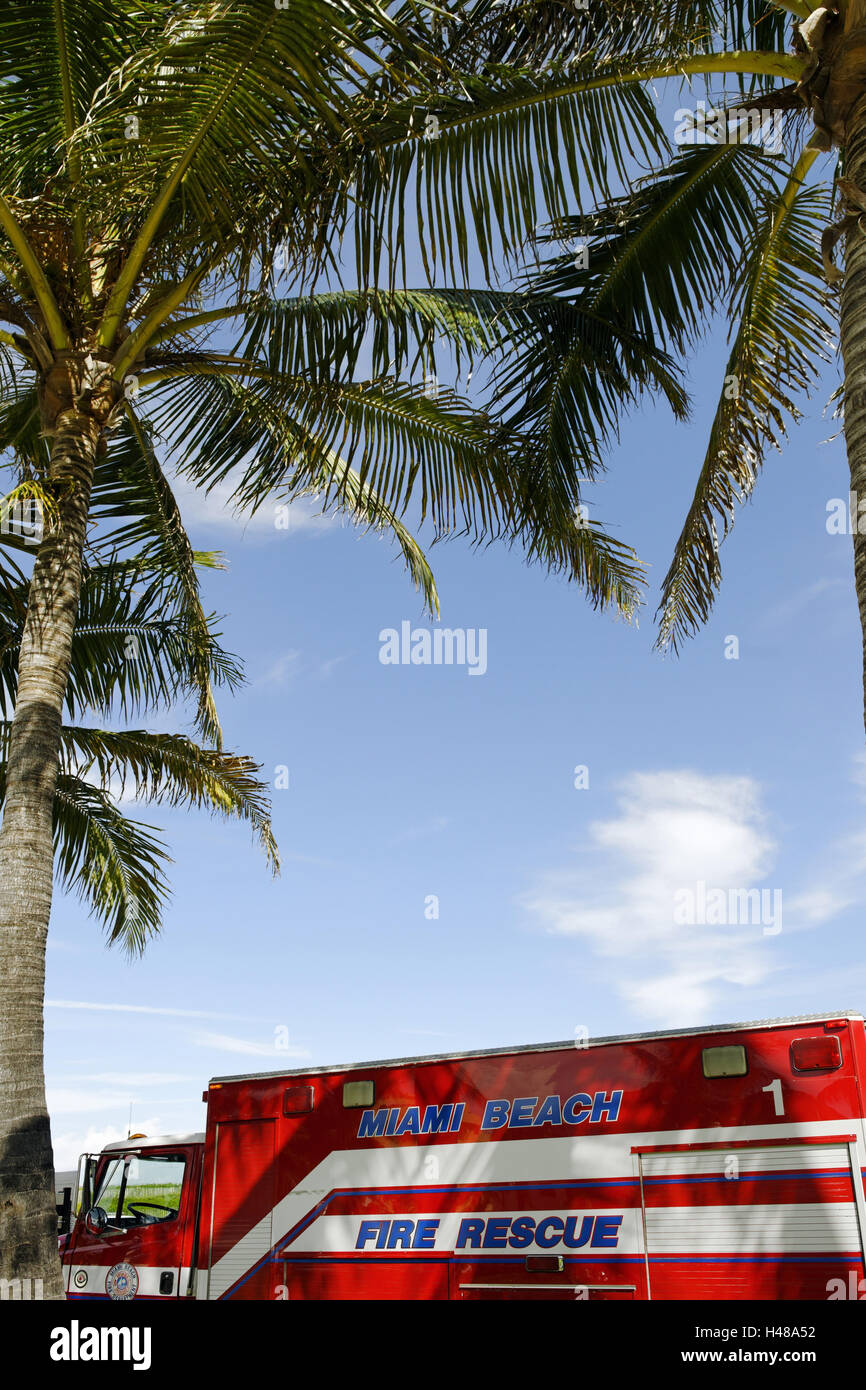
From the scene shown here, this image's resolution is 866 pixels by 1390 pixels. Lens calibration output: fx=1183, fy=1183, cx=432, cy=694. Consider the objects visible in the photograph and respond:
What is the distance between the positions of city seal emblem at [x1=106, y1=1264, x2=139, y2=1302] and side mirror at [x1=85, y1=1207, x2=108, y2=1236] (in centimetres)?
38

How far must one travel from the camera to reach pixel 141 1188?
34.6ft

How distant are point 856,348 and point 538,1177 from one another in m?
5.64

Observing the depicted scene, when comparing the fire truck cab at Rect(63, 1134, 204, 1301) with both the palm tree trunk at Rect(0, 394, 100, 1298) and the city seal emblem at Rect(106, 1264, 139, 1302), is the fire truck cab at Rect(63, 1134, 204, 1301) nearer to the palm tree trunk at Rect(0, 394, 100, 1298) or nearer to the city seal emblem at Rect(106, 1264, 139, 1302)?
the city seal emblem at Rect(106, 1264, 139, 1302)

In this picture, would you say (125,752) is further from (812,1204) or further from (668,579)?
(812,1204)

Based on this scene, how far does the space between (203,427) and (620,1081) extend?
8.18 metres

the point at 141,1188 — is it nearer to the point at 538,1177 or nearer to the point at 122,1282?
the point at 122,1282

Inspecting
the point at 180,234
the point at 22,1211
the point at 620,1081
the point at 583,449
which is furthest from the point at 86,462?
the point at 620,1081

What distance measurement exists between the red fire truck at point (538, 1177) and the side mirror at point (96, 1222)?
436mm

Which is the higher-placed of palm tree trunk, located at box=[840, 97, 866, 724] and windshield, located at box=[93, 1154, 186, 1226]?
palm tree trunk, located at box=[840, 97, 866, 724]

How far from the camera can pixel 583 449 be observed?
33.3ft

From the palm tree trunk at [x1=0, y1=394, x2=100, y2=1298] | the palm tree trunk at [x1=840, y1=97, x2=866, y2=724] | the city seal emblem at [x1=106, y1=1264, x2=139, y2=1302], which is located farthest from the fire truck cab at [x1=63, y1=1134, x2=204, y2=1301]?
the palm tree trunk at [x1=840, y1=97, x2=866, y2=724]

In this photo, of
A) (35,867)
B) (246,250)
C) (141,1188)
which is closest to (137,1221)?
(141,1188)

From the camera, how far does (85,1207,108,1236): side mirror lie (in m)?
10.6

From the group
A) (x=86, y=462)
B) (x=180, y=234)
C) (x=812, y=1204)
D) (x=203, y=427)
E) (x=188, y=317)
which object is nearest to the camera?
(x=812, y=1204)
